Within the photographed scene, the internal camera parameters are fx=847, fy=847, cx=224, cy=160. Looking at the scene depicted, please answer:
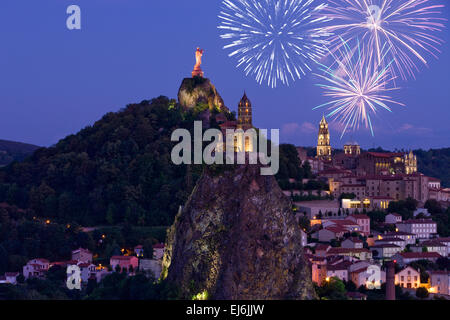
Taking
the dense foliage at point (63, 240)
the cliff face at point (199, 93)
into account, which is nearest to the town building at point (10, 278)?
the dense foliage at point (63, 240)

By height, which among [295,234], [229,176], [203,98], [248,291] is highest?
[203,98]

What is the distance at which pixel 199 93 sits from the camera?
64625 millimetres

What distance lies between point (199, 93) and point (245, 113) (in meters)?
13.8

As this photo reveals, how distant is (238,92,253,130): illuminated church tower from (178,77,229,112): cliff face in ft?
42.1

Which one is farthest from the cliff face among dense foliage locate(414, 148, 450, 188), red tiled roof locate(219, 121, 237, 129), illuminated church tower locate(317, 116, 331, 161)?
dense foliage locate(414, 148, 450, 188)

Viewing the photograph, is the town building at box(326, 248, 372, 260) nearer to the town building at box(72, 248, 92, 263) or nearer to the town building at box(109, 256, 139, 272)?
the town building at box(109, 256, 139, 272)

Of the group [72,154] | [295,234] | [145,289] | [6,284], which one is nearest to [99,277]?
[6,284]

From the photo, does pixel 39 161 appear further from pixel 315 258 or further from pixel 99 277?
pixel 315 258

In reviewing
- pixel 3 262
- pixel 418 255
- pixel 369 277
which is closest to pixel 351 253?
pixel 418 255

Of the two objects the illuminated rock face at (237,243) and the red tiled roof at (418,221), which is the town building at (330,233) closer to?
the red tiled roof at (418,221)

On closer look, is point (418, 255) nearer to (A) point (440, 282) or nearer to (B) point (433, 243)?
(B) point (433, 243)
